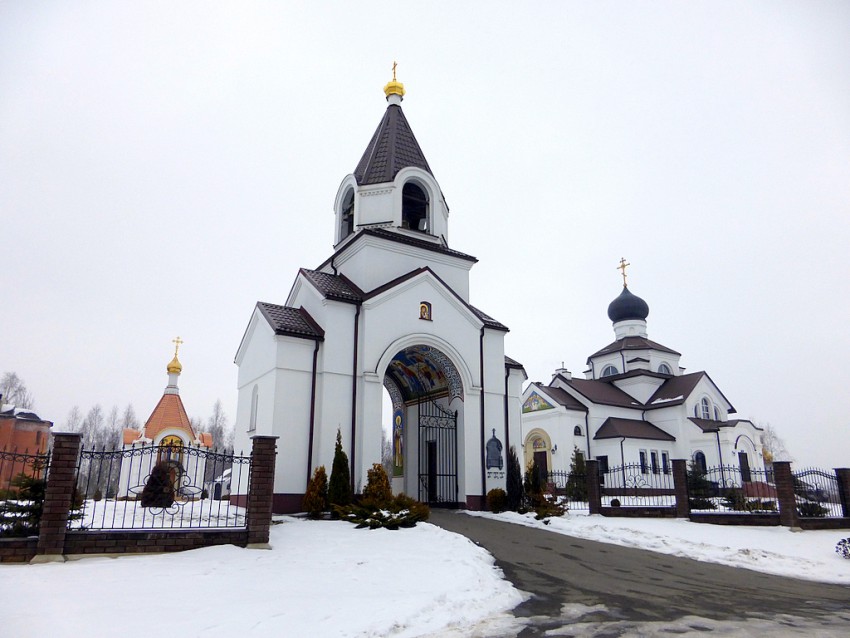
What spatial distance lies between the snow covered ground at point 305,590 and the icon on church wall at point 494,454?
20.6 feet

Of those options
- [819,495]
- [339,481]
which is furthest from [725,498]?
[339,481]

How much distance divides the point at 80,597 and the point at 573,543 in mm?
8707

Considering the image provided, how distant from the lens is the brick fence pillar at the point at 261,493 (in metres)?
9.29

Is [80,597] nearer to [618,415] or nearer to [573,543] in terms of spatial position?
[573,543]

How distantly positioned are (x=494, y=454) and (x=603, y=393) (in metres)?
19.4

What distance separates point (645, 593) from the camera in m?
7.61

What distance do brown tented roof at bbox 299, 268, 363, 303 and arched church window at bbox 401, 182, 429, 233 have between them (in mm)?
3022

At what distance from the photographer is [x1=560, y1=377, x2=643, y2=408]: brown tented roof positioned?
109 ft

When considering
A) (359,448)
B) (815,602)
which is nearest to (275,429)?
(359,448)

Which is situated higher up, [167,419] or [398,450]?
[167,419]

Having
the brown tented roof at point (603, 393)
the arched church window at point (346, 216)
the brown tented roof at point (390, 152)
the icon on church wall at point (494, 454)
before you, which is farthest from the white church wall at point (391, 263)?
the brown tented roof at point (603, 393)

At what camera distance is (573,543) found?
11648mm

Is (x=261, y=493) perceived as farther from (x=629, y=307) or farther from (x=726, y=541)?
(x=629, y=307)

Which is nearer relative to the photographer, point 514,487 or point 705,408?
point 514,487
